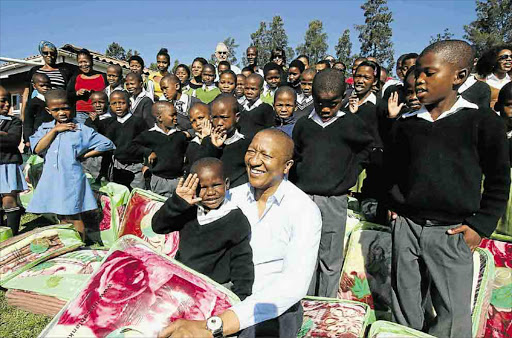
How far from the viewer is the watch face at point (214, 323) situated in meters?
1.39

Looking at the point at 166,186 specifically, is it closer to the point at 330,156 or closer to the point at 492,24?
the point at 330,156

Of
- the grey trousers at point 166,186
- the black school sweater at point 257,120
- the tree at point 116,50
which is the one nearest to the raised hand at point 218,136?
the grey trousers at point 166,186

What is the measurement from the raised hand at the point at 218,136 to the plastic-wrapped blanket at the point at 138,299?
1.73m

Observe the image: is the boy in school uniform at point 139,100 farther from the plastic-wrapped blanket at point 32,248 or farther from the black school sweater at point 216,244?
the black school sweater at point 216,244

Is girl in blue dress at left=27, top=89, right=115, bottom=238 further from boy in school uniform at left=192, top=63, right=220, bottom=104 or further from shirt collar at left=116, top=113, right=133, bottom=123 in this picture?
boy in school uniform at left=192, top=63, right=220, bottom=104

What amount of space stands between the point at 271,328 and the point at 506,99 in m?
2.77

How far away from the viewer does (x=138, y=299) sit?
145cm

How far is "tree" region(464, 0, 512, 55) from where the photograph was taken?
26719 millimetres

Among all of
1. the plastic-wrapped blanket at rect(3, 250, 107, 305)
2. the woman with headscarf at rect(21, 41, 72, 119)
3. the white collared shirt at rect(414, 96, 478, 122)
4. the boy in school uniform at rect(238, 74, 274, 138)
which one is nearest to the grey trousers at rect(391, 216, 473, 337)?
the white collared shirt at rect(414, 96, 478, 122)

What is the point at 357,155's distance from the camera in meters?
3.07

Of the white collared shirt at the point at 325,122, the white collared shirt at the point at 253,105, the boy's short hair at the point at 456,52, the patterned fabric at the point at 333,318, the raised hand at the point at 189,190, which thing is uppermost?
the boy's short hair at the point at 456,52

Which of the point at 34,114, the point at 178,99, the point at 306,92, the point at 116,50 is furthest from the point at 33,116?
the point at 116,50

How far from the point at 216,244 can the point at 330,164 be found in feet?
4.33

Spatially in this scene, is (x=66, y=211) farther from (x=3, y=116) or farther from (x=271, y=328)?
(x=271, y=328)
